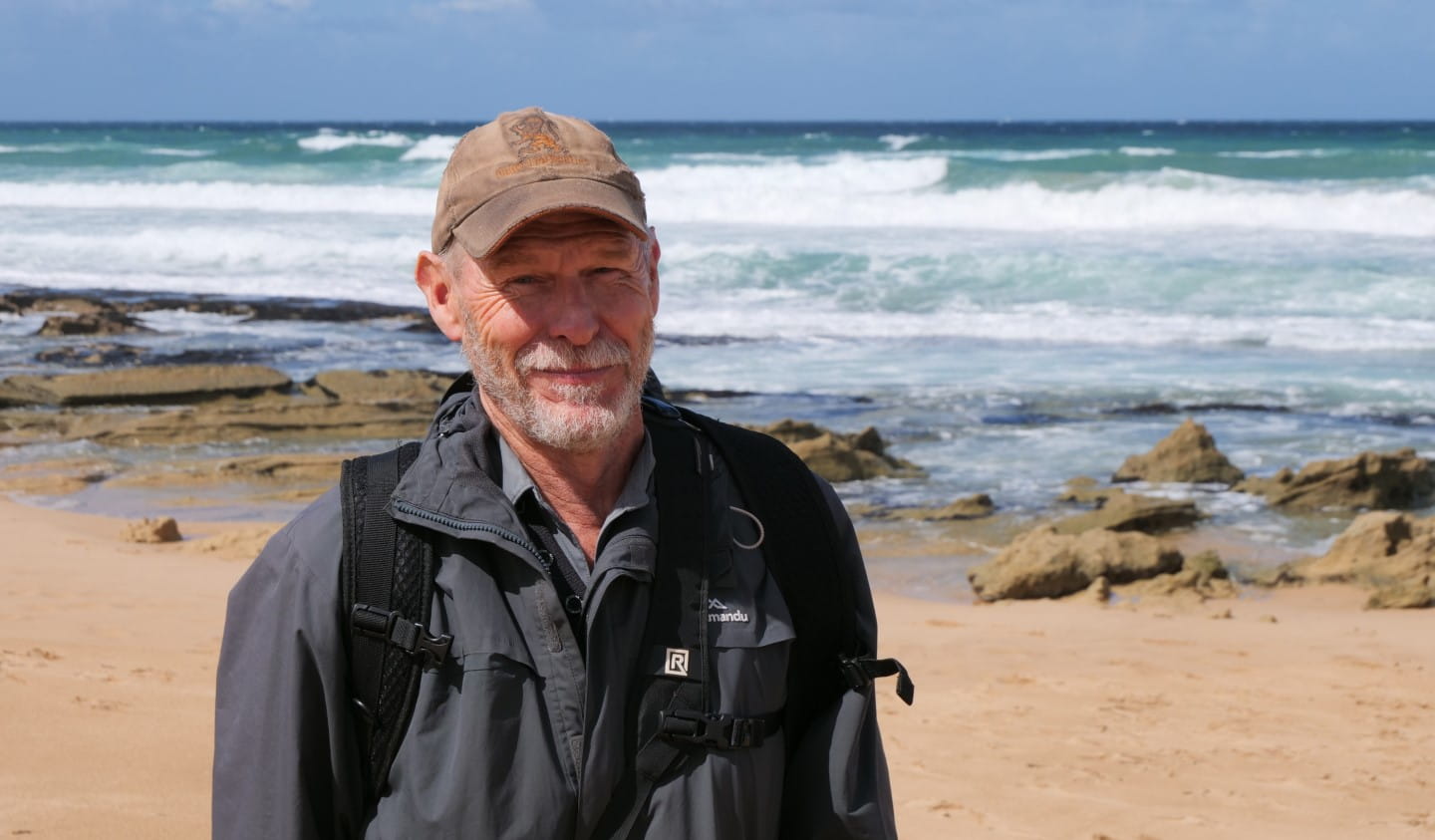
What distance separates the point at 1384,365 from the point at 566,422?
16.5 metres

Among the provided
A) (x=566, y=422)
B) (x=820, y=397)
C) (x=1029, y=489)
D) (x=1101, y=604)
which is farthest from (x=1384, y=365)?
(x=566, y=422)

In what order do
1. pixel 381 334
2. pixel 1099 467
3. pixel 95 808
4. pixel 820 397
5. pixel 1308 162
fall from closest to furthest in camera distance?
pixel 95 808 → pixel 1099 467 → pixel 820 397 → pixel 381 334 → pixel 1308 162

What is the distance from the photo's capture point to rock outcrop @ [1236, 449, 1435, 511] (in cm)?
1062

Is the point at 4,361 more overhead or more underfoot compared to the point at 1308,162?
more underfoot

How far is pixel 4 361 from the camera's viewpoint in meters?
16.2

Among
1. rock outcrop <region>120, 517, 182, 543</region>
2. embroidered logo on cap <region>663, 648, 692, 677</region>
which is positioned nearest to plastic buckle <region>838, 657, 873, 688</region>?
embroidered logo on cap <region>663, 648, 692, 677</region>

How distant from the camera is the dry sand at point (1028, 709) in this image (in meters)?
5.09

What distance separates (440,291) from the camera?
7.31 ft

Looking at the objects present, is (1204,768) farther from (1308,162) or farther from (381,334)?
(1308,162)

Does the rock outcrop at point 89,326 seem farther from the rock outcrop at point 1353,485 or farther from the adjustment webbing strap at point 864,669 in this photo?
the adjustment webbing strap at point 864,669

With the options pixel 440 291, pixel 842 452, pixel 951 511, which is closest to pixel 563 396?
pixel 440 291

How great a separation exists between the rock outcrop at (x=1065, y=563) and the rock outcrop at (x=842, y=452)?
7.94 ft

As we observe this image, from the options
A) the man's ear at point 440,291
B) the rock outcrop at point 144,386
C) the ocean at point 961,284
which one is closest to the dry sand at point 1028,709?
the ocean at point 961,284

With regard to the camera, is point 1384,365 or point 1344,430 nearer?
point 1344,430
